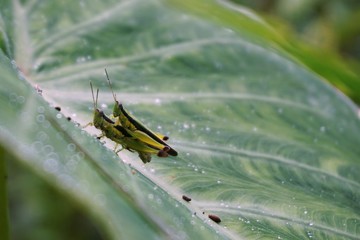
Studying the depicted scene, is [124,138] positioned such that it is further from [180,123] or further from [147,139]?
[180,123]

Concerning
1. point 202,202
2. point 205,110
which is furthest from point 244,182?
point 205,110

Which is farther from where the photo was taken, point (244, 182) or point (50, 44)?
point (50, 44)

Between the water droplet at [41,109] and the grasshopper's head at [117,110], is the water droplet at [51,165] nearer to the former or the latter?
the water droplet at [41,109]

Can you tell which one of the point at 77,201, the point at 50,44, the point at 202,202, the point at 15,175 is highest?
the point at 15,175

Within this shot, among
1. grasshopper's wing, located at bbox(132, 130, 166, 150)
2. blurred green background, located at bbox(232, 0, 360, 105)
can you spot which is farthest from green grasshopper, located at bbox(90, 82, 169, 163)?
blurred green background, located at bbox(232, 0, 360, 105)

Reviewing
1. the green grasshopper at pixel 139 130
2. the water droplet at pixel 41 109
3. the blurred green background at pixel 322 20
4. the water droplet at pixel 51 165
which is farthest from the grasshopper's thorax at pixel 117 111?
the blurred green background at pixel 322 20

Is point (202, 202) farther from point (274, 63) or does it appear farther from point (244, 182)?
point (274, 63)
